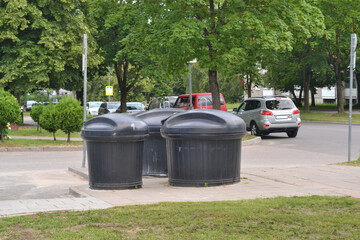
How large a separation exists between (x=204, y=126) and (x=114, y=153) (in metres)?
1.49

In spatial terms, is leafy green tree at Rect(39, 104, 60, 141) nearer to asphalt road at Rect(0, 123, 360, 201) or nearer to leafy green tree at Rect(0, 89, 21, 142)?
leafy green tree at Rect(0, 89, 21, 142)

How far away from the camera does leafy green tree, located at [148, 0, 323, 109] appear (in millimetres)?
21594

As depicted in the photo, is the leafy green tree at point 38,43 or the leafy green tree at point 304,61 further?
the leafy green tree at point 304,61

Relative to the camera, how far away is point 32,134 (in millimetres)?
25500

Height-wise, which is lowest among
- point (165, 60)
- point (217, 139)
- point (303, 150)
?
point (303, 150)

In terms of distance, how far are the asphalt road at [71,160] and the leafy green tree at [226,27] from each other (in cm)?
372

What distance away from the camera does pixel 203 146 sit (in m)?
9.21

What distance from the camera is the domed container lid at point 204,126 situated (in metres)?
9.18

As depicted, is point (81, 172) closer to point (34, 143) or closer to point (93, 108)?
point (34, 143)

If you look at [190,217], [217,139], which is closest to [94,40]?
[217,139]

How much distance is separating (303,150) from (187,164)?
9719mm

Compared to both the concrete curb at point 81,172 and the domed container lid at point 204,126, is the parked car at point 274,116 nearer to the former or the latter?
the concrete curb at point 81,172

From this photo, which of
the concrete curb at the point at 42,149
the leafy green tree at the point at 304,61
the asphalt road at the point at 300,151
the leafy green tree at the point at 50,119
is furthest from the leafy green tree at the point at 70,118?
the leafy green tree at the point at 304,61

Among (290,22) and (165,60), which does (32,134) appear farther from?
(290,22)
